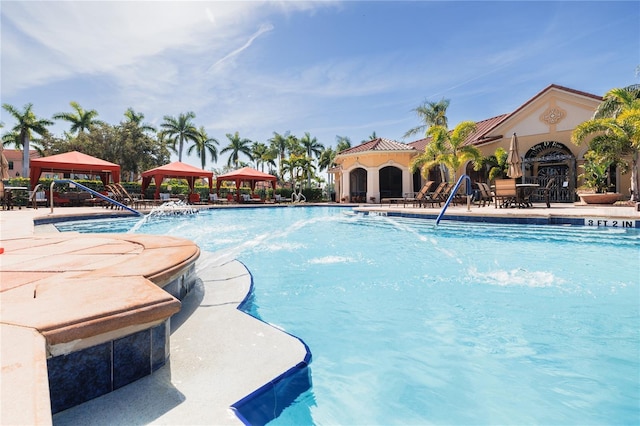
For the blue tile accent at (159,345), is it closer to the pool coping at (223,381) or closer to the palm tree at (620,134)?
the pool coping at (223,381)

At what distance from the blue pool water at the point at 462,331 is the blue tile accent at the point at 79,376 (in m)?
0.83

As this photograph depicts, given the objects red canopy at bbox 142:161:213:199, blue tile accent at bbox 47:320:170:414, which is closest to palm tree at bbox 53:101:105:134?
red canopy at bbox 142:161:213:199

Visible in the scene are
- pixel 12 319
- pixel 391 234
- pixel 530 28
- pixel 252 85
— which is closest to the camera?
pixel 12 319

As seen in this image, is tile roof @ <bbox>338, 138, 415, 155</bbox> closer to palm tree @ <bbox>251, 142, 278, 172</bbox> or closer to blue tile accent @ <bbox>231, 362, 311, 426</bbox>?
palm tree @ <bbox>251, 142, 278, 172</bbox>

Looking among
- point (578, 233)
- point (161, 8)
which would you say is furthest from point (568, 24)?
point (161, 8)

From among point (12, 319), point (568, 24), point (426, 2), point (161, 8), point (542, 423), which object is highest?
point (426, 2)

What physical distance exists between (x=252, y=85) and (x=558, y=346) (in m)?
18.6

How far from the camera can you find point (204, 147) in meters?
41.1

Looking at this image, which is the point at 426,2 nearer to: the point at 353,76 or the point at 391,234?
the point at 353,76

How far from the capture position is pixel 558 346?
2.65m

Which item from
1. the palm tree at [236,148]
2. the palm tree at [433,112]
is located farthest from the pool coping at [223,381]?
the palm tree at [236,148]

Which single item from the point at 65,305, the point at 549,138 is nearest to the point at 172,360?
the point at 65,305

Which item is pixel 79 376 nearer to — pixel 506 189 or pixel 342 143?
pixel 506 189

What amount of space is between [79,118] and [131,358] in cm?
4503
